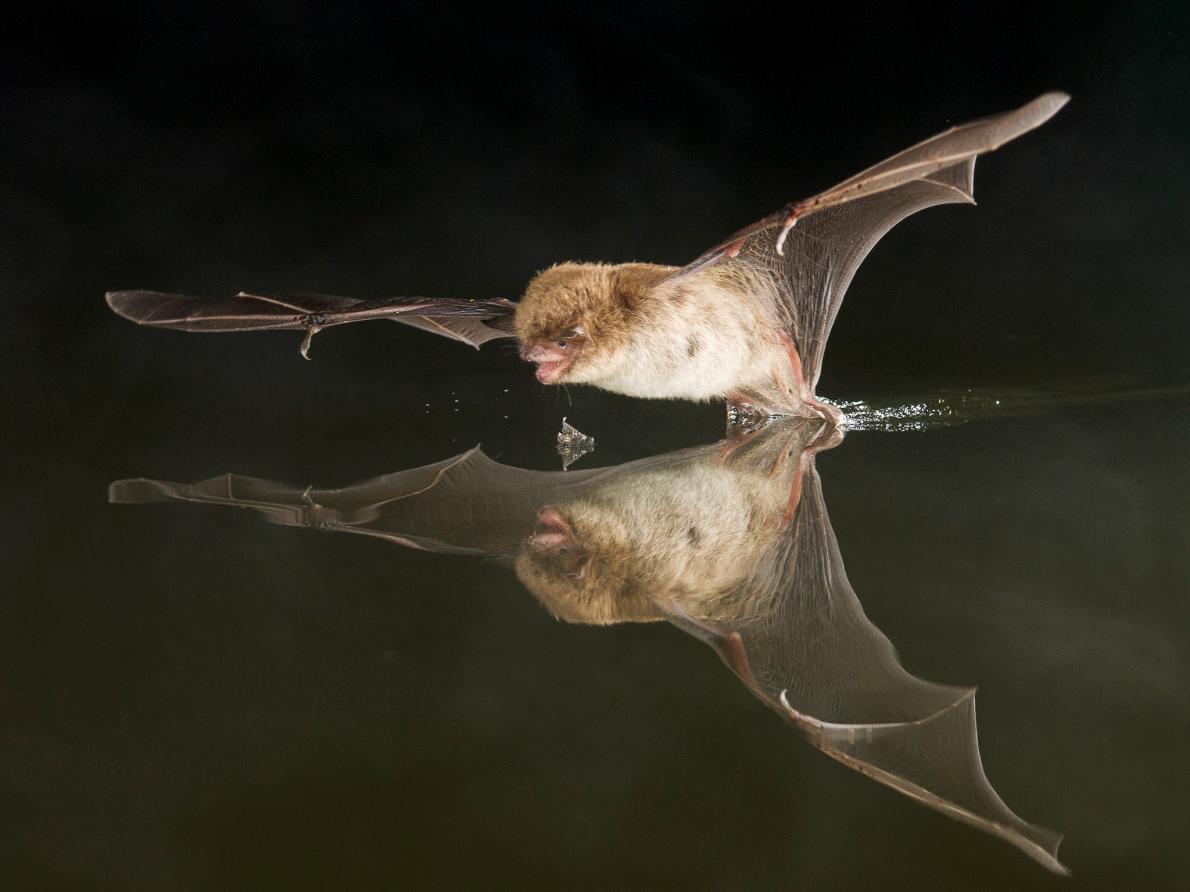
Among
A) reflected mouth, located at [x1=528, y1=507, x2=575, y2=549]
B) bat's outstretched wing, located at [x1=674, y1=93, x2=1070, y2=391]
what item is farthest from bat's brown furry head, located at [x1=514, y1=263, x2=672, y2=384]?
reflected mouth, located at [x1=528, y1=507, x2=575, y2=549]

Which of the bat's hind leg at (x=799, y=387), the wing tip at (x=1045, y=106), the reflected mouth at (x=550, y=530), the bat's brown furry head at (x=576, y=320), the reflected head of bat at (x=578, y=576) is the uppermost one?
the wing tip at (x=1045, y=106)

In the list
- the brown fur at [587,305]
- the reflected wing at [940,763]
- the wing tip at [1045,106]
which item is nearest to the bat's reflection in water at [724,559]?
the reflected wing at [940,763]

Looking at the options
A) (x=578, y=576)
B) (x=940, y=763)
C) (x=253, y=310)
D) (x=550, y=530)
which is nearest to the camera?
(x=940, y=763)

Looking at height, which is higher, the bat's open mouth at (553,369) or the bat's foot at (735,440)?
the bat's open mouth at (553,369)

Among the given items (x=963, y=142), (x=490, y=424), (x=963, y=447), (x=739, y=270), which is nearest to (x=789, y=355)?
(x=739, y=270)

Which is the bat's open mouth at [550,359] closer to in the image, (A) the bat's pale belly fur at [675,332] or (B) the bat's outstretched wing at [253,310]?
(A) the bat's pale belly fur at [675,332]

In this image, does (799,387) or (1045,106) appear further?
(799,387)

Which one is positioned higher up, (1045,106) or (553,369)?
(1045,106)

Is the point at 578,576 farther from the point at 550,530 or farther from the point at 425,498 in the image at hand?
the point at 425,498

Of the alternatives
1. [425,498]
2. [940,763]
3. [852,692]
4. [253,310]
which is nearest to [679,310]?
[425,498]

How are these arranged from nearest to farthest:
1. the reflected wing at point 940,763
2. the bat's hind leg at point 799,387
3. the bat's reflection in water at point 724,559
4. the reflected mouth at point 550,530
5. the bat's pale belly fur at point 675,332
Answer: the reflected wing at point 940,763
the bat's reflection in water at point 724,559
the reflected mouth at point 550,530
the bat's pale belly fur at point 675,332
the bat's hind leg at point 799,387
